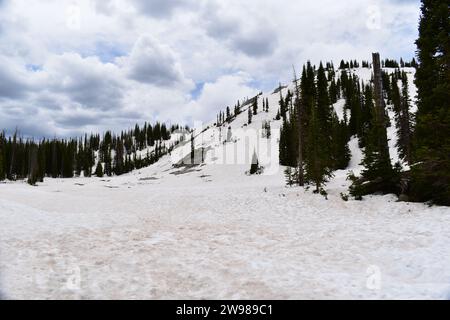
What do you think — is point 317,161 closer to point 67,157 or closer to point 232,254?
point 232,254

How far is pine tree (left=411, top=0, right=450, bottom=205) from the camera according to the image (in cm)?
1332

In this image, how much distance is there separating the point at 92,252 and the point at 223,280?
4.75 m

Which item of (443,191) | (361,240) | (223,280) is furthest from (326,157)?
(223,280)

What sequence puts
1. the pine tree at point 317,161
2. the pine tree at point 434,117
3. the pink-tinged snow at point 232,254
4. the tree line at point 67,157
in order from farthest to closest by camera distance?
the tree line at point 67,157
the pine tree at point 317,161
the pine tree at point 434,117
the pink-tinged snow at point 232,254

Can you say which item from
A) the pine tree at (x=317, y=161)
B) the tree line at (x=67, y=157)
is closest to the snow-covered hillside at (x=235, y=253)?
the pine tree at (x=317, y=161)

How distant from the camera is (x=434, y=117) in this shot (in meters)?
13.2

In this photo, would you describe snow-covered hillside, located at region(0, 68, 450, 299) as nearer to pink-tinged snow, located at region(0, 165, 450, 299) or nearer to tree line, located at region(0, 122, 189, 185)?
pink-tinged snow, located at region(0, 165, 450, 299)

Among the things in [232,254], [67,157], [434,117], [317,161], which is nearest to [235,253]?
[232,254]

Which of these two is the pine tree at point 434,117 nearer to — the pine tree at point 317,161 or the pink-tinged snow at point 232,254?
the pink-tinged snow at point 232,254

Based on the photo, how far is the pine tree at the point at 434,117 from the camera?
43.7ft

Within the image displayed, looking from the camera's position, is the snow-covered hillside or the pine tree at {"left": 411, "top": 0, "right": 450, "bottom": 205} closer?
the snow-covered hillside

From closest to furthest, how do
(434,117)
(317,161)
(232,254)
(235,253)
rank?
(232,254) < (235,253) < (434,117) < (317,161)

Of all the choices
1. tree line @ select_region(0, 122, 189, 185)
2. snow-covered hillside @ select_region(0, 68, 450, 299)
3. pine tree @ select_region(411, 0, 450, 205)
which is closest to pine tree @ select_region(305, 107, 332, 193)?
snow-covered hillside @ select_region(0, 68, 450, 299)
